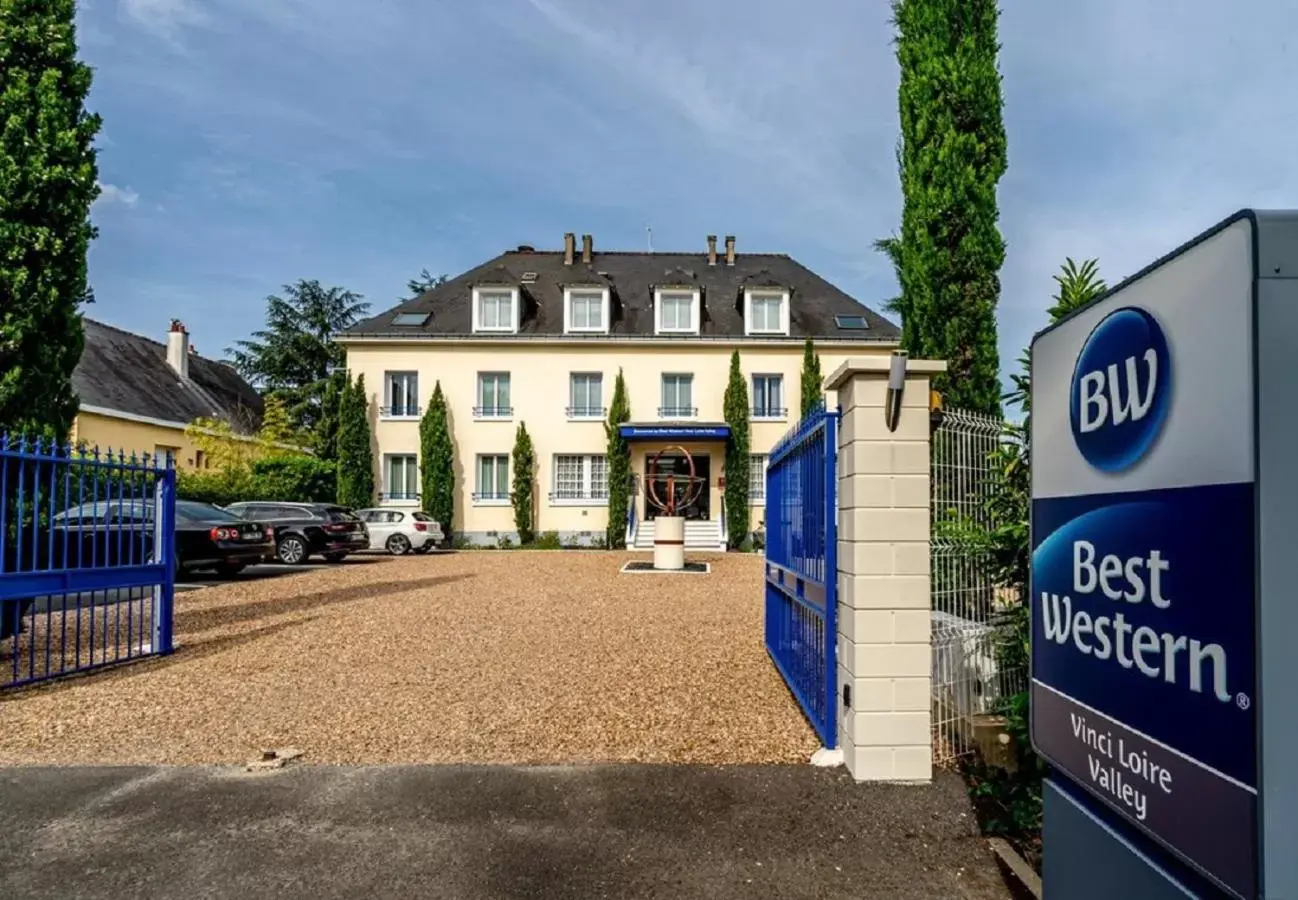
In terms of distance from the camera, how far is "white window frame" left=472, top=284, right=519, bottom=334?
1040 inches

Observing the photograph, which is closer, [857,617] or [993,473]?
[857,617]

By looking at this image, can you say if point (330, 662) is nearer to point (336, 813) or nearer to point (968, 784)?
point (336, 813)

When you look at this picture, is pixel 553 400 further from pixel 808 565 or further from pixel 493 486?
pixel 808 565

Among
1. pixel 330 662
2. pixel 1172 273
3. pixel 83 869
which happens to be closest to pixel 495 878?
pixel 83 869

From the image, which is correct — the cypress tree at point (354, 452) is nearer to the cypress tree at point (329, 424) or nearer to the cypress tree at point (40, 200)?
the cypress tree at point (329, 424)

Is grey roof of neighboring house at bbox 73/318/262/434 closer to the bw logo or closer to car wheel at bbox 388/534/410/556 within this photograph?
car wheel at bbox 388/534/410/556

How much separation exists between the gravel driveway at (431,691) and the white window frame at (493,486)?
47.2ft

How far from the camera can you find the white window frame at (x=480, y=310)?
2641 cm

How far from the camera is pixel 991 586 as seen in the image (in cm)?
493

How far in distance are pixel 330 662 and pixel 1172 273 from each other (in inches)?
297

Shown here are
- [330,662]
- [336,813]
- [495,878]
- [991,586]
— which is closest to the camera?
[495,878]

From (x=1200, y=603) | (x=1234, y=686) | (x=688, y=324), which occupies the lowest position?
(x=1234, y=686)

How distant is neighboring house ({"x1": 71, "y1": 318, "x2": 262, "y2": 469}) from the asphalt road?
21445 mm

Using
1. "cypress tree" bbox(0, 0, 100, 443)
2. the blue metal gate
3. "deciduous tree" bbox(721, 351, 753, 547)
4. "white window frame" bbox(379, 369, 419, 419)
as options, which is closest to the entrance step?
"deciduous tree" bbox(721, 351, 753, 547)
